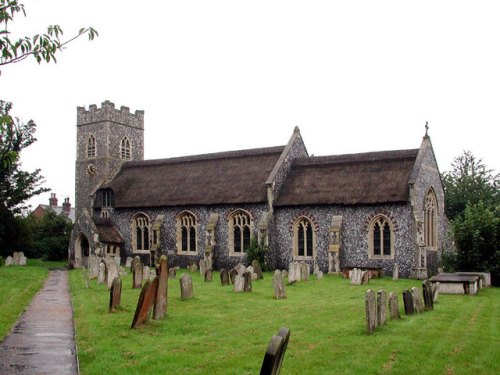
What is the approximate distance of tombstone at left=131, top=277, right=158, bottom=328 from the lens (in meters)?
13.0

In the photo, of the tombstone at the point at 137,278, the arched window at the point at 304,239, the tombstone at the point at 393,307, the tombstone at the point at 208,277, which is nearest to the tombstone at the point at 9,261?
the tombstone at the point at 208,277

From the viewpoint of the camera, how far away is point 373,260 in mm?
29797

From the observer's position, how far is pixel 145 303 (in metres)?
13.1

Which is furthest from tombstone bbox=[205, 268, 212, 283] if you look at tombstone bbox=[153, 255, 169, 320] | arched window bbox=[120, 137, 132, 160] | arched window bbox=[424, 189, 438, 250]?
arched window bbox=[120, 137, 132, 160]

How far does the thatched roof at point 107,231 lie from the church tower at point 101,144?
4109mm

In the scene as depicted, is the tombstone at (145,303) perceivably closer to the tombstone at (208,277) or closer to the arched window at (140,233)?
→ the tombstone at (208,277)

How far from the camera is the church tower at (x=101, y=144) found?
43.2m

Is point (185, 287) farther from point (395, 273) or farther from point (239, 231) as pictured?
point (239, 231)

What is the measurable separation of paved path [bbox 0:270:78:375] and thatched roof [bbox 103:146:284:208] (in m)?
17.1

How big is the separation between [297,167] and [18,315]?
857 inches

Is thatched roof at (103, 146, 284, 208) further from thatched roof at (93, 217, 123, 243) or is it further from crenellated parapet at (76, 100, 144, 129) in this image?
crenellated parapet at (76, 100, 144, 129)

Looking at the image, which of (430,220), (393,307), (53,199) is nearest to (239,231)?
(430,220)

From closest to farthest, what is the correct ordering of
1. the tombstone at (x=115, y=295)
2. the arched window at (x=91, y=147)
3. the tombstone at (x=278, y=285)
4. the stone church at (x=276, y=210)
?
the tombstone at (x=115, y=295) → the tombstone at (x=278, y=285) → the stone church at (x=276, y=210) → the arched window at (x=91, y=147)

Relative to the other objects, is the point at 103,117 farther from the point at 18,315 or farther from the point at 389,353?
the point at 389,353
